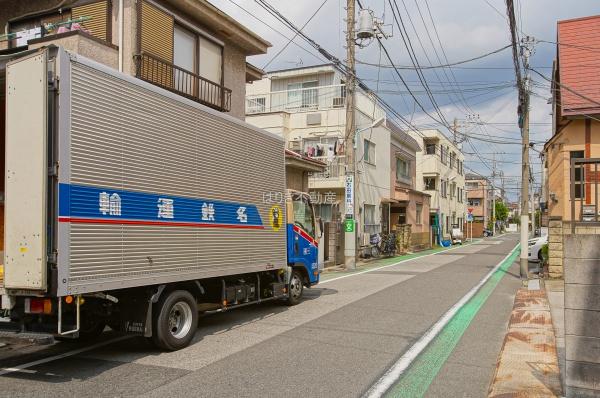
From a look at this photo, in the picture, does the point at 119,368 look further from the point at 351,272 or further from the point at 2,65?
the point at 351,272

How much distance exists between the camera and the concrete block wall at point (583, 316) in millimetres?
5078

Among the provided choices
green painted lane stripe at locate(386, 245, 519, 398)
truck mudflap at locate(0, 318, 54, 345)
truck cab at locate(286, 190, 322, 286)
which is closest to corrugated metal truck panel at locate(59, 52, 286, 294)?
truck mudflap at locate(0, 318, 54, 345)

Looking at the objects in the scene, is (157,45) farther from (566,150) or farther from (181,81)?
(566,150)

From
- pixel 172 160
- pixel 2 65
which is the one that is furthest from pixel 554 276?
pixel 2 65

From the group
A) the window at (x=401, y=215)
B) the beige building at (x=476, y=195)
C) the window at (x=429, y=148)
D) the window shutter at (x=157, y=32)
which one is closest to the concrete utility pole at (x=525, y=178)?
the window shutter at (x=157, y=32)

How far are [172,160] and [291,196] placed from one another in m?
4.60

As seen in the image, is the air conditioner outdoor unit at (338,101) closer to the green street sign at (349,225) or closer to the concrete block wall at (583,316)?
the green street sign at (349,225)

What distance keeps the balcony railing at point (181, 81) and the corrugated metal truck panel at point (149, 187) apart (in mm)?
Result: 5000

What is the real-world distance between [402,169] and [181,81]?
26.9 meters

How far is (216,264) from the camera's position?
8312 millimetres

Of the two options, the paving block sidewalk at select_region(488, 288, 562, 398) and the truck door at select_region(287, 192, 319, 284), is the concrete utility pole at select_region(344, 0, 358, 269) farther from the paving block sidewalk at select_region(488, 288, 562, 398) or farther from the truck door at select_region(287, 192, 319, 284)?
the paving block sidewalk at select_region(488, 288, 562, 398)

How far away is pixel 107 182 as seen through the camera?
20.4 feet

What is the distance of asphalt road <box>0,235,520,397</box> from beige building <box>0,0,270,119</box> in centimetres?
680

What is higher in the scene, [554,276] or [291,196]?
[291,196]
